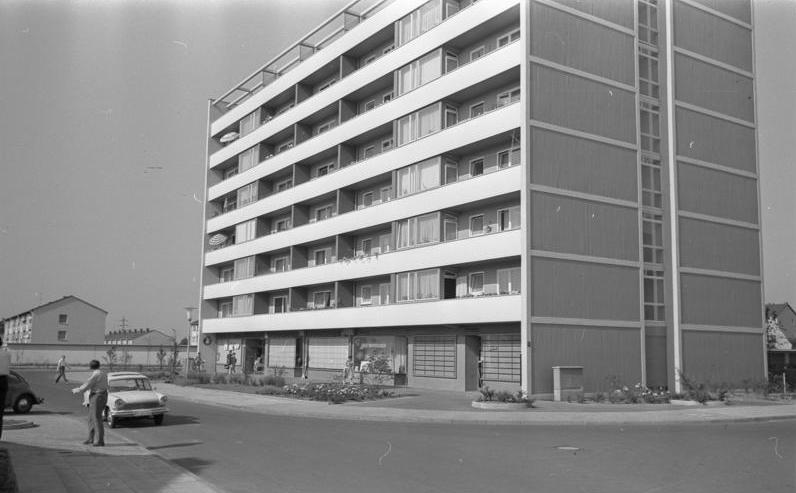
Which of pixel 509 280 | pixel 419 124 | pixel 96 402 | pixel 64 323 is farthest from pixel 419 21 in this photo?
pixel 64 323

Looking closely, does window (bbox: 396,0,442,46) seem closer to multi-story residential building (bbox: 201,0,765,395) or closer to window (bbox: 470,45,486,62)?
multi-story residential building (bbox: 201,0,765,395)

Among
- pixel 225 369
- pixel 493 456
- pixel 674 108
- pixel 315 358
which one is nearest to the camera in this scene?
pixel 493 456

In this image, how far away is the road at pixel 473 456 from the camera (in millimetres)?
10500

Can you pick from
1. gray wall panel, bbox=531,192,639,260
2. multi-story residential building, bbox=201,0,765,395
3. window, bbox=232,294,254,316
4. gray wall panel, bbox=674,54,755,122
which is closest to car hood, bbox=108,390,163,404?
multi-story residential building, bbox=201,0,765,395

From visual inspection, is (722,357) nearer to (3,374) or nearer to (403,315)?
(403,315)

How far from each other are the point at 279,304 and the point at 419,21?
24693 millimetres

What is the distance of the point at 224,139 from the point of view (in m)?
64.4

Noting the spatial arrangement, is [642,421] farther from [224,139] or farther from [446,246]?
[224,139]

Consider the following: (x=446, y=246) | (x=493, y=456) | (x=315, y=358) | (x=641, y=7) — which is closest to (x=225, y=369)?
(x=315, y=358)

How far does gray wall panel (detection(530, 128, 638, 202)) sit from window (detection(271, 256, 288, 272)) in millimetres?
27638

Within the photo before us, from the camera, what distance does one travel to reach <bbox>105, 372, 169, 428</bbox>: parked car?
18406 millimetres

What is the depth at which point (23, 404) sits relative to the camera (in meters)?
22.2

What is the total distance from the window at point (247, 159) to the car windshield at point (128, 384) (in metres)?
40.4

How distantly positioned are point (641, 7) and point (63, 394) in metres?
35.0
